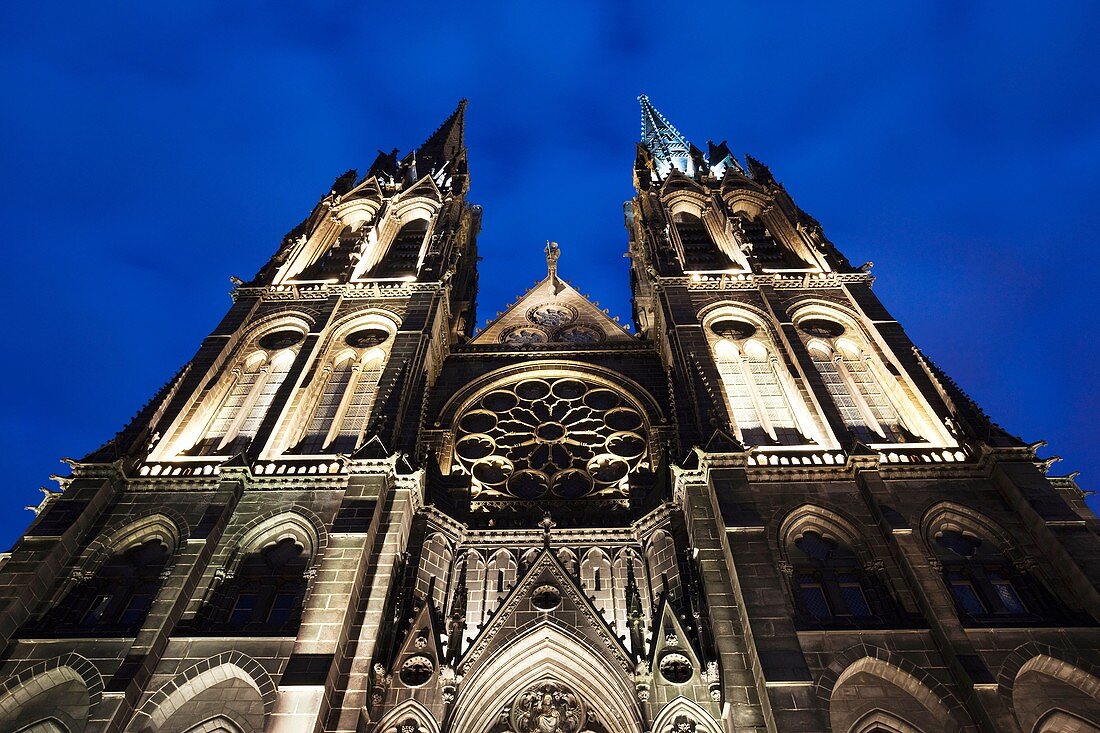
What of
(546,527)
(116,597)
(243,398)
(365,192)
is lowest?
(116,597)

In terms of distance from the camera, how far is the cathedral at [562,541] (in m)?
14.1

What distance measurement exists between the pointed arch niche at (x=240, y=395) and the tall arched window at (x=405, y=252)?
4.61 meters

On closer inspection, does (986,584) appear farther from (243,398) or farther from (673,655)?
(243,398)

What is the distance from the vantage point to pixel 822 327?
24.5 meters

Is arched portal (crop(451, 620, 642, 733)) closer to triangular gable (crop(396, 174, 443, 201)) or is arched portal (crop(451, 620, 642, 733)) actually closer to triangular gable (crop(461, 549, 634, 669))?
triangular gable (crop(461, 549, 634, 669))

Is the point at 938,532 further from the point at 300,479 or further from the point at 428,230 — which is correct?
the point at 428,230

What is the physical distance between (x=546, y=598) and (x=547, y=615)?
42 cm

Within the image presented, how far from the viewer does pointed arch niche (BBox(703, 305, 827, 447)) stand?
A: 67.1 feet

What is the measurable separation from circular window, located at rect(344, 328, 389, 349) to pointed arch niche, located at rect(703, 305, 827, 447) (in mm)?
10060

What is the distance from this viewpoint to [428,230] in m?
31.3

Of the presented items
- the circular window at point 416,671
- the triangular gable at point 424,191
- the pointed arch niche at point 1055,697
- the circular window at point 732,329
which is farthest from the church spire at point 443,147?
the pointed arch niche at point 1055,697

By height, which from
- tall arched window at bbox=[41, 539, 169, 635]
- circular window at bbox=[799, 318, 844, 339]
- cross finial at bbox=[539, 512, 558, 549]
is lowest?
tall arched window at bbox=[41, 539, 169, 635]

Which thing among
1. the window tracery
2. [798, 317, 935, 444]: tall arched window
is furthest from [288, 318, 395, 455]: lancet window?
the window tracery

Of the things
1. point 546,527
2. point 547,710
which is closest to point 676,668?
point 547,710
